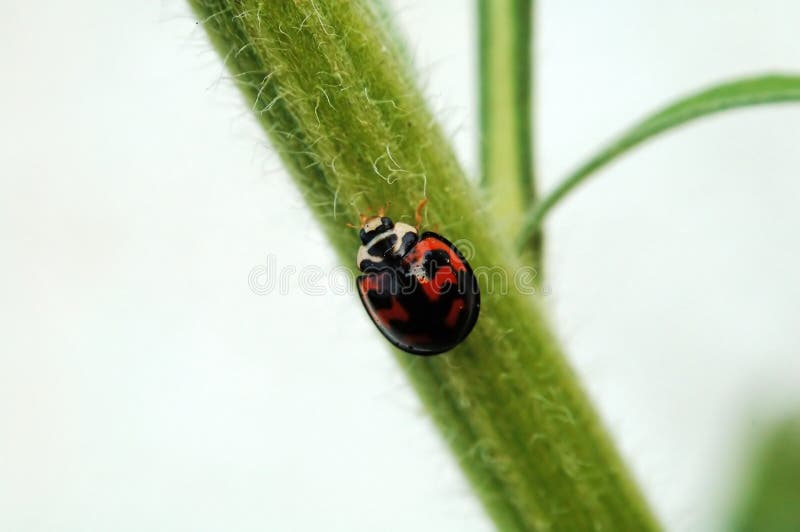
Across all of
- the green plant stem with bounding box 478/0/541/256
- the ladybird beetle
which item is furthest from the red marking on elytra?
the green plant stem with bounding box 478/0/541/256

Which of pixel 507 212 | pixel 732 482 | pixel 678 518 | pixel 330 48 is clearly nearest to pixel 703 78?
pixel 732 482

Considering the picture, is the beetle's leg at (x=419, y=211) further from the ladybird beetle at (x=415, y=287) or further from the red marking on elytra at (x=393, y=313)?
the red marking on elytra at (x=393, y=313)

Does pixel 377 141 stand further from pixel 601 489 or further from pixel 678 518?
pixel 678 518

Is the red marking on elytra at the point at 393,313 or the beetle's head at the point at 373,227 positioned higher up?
the beetle's head at the point at 373,227

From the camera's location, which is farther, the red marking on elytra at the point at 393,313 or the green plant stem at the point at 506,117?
the red marking on elytra at the point at 393,313

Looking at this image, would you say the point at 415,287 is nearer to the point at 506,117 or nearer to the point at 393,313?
the point at 393,313

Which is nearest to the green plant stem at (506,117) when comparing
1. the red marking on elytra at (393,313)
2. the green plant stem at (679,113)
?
the green plant stem at (679,113)
